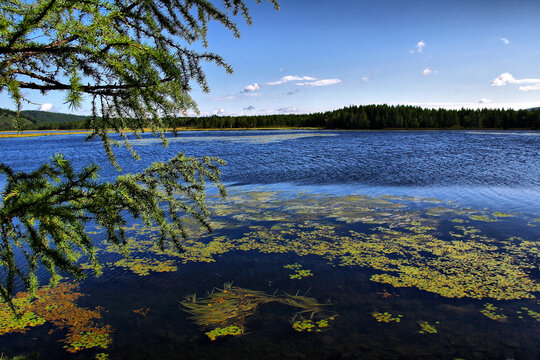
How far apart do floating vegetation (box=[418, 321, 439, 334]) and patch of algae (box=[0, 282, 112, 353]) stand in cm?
540

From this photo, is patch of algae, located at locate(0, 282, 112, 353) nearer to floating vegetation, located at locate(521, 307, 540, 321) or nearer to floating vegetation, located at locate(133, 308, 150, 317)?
floating vegetation, located at locate(133, 308, 150, 317)

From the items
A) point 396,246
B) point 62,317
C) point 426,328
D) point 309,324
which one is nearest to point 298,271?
point 309,324

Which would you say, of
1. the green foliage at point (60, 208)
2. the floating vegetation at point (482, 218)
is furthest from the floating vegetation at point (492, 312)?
the green foliage at point (60, 208)

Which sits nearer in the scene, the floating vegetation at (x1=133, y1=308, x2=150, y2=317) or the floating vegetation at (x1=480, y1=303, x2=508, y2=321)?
the floating vegetation at (x1=480, y1=303, x2=508, y2=321)

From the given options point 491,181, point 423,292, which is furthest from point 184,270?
point 491,181

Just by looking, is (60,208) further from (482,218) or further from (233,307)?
(482,218)

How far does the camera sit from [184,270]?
7965mm

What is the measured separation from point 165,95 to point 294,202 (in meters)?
11.8

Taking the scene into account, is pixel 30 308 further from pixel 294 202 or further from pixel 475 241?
pixel 475 241

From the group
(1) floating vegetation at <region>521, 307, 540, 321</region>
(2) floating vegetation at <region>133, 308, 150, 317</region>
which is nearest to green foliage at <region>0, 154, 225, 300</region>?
(2) floating vegetation at <region>133, 308, 150, 317</region>

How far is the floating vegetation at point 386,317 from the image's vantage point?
5.85 m

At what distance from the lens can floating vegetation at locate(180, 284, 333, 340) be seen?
586 centimetres

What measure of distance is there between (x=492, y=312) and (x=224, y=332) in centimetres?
497

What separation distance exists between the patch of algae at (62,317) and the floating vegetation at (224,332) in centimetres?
175
